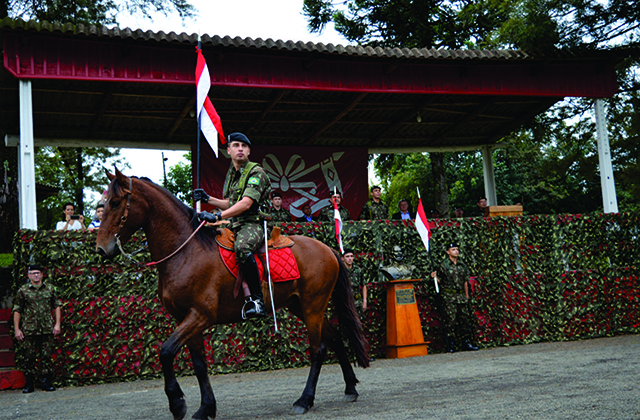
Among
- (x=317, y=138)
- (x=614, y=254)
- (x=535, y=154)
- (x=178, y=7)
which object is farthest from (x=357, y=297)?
(x=535, y=154)

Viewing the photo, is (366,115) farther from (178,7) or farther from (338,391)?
(338,391)

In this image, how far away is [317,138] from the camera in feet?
55.3

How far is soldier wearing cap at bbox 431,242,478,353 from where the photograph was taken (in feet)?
37.6

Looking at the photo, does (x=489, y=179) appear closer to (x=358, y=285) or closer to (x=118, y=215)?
(x=358, y=285)

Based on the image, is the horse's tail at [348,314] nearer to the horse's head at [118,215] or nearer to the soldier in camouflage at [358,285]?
the horse's head at [118,215]

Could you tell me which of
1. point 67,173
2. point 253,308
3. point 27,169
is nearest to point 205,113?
point 253,308

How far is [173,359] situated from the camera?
18.1 feet

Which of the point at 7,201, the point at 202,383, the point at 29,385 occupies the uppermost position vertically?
the point at 7,201

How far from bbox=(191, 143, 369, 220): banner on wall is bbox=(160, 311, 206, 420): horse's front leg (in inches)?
400

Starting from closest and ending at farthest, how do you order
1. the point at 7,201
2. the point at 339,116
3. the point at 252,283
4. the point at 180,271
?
the point at 180,271 → the point at 252,283 → the point at 339,116 → the point at 7,201

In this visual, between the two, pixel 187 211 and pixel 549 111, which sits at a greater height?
pixel 549 111

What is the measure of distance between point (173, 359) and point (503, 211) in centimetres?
897

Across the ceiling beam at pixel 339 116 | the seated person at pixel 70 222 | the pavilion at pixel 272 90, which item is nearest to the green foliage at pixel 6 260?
the seated person at pixel 70 222

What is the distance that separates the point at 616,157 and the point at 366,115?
620 centimetres
